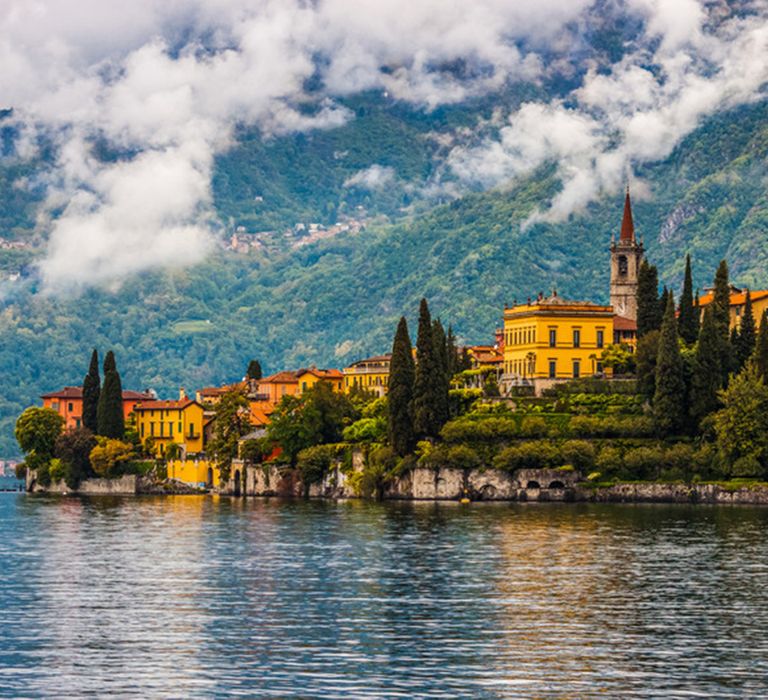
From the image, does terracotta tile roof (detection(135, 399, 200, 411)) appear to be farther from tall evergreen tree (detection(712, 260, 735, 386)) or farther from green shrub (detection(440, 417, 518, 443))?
tall evergreen tree (detection(712, 260, 735, 386))

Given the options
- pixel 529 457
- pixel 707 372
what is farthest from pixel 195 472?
pixel 707 372

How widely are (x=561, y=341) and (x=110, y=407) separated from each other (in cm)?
4527

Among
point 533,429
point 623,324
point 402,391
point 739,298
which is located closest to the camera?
point 402,391

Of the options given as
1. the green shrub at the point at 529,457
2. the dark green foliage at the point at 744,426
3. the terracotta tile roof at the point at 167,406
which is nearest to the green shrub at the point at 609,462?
the green shrub at the point at 529,457

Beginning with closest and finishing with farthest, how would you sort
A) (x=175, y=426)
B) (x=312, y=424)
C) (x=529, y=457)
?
1. (x=529, y=457)
2. (x=312, y=424)
3. (x=175, y=426)

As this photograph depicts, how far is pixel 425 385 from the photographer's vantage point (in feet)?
487

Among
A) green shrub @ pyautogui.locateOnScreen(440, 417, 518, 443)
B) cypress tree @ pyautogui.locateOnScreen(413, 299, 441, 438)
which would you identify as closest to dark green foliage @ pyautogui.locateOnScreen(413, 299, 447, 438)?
cypress tree @ pyautogui.locateOnScreen(413, 299, 441, 438)

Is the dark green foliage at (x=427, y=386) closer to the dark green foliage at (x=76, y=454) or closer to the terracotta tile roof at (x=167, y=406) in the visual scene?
the dark green foliage at (x=76, y=454)

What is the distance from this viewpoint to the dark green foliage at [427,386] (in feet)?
484

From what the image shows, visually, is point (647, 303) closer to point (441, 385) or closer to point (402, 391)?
point (441, 385)

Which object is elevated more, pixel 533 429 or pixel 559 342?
pixel 559 342

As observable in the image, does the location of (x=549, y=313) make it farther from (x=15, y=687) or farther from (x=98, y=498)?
(x=15, y=687)

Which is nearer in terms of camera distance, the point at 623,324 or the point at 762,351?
the point at 762,351

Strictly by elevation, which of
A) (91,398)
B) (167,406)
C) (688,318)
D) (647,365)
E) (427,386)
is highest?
(688,318)
